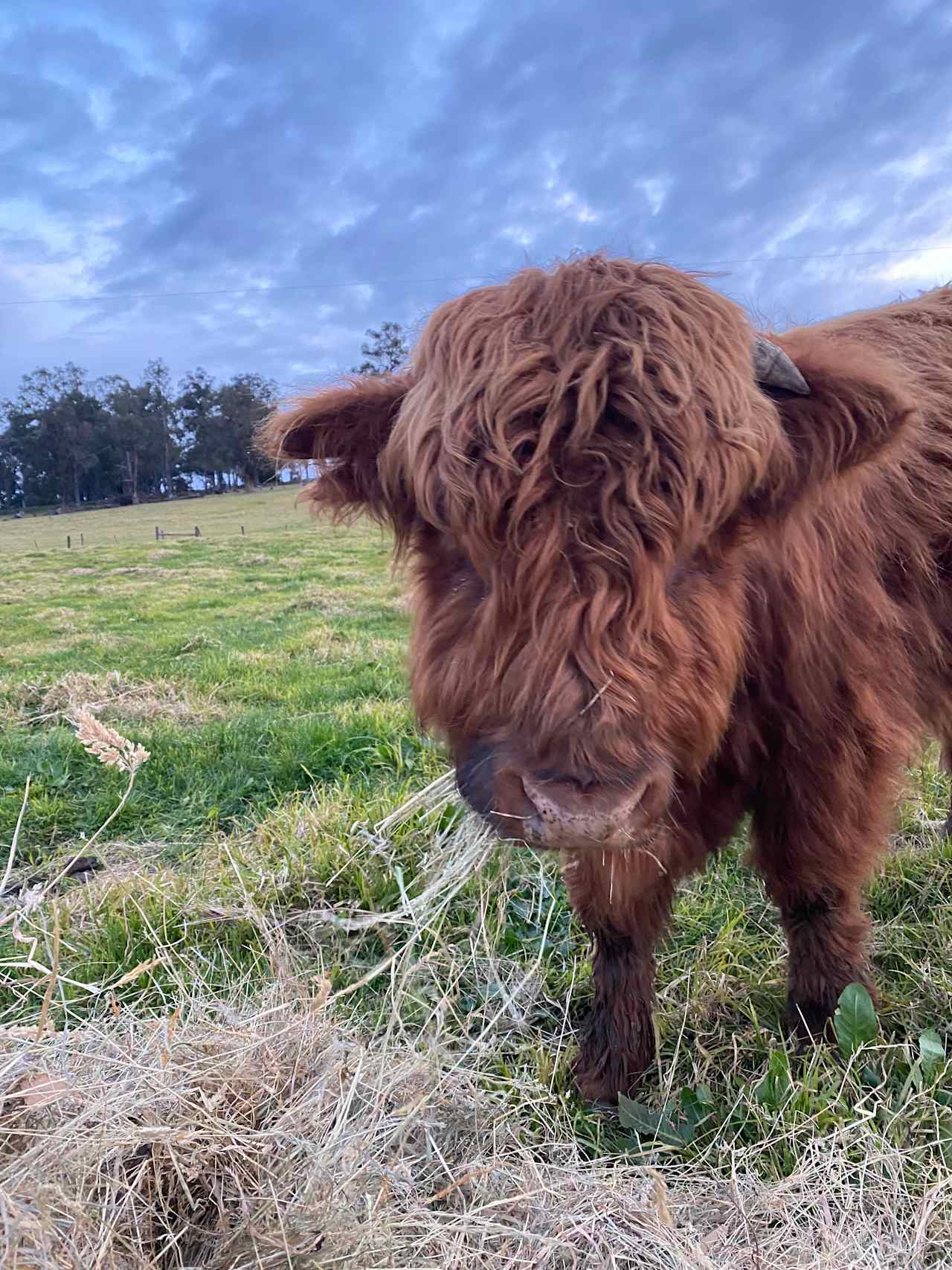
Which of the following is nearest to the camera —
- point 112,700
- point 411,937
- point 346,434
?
point 346,434

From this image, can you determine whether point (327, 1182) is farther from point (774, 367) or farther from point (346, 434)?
point (774, 367)

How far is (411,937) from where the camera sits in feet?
9.28

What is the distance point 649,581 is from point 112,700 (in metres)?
5.70

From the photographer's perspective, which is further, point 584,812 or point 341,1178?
point 341,1178

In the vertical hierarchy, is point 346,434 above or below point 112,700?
above

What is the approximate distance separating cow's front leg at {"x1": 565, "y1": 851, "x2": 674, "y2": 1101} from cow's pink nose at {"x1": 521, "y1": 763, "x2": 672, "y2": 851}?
2.82ft

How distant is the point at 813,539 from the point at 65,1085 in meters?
2.35

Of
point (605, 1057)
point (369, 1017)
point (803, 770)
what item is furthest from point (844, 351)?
point (369, 1017)

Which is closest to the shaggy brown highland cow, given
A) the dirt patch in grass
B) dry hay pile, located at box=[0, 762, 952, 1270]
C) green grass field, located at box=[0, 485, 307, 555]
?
dry hay pile, located at box=[0, 762, 952, 1270]

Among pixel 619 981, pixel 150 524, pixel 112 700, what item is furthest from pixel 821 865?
pixel 150 524

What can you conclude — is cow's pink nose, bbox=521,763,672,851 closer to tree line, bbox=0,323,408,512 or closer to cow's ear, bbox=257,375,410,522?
cow's ear, bbox=257,375,410,522

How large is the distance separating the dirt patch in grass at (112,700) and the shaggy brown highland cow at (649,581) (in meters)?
4.22

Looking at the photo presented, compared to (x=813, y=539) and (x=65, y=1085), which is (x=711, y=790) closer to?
(x=813, y=539)

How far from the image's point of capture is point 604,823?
5.18 ft
